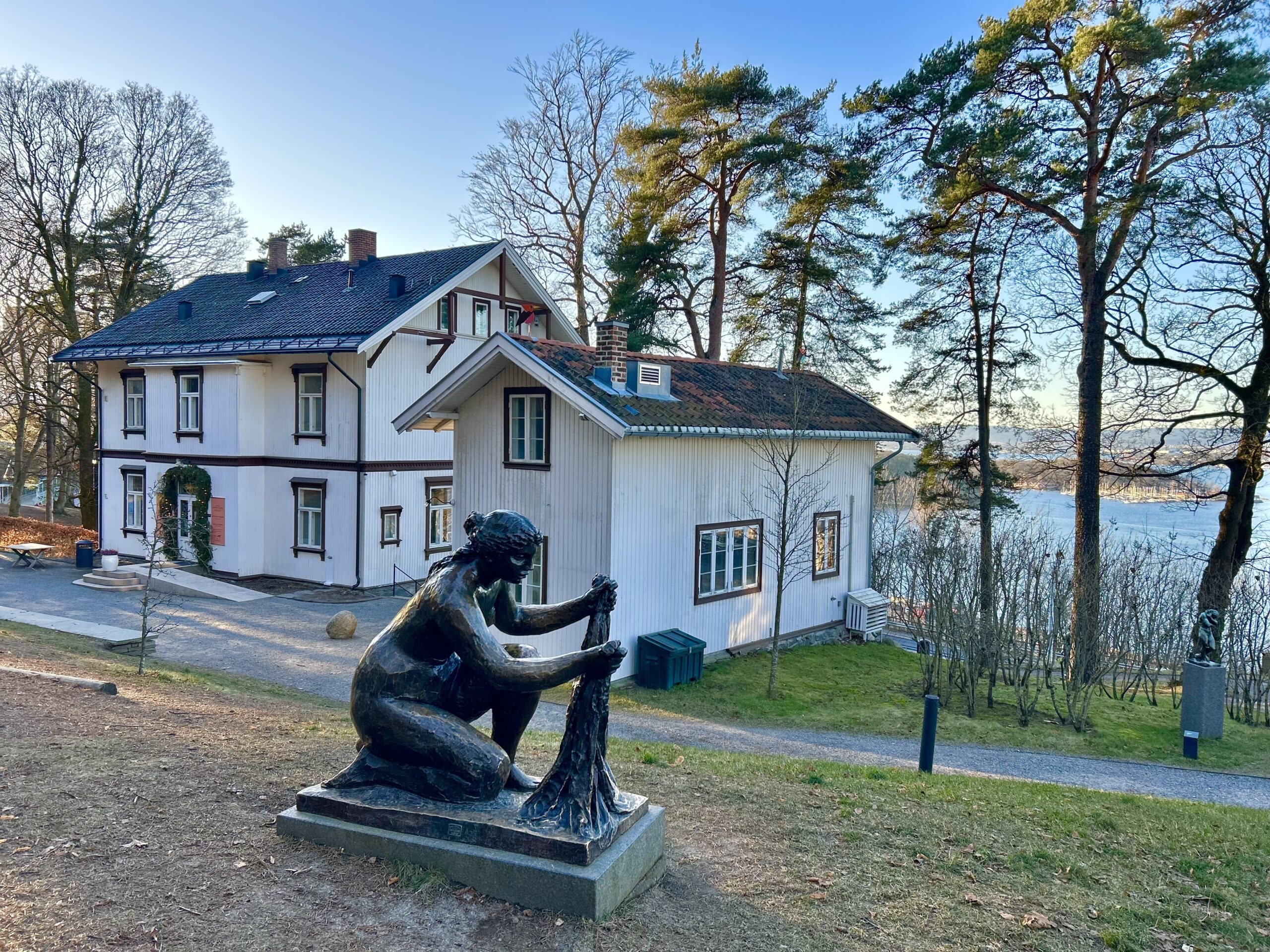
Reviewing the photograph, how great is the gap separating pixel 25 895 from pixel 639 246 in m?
25.1

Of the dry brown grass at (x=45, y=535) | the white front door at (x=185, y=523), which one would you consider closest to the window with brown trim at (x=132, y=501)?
the dry brown grass at (x=45, y=535)

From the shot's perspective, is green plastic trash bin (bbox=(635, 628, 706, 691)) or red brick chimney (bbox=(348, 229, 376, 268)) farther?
red brick chimney (bbox=(348, 229, 376, 268))

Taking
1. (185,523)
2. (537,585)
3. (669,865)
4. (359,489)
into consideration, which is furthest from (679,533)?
(185,523)

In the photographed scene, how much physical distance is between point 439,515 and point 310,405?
460 centimetres

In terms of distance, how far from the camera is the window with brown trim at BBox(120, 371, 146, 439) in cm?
2620

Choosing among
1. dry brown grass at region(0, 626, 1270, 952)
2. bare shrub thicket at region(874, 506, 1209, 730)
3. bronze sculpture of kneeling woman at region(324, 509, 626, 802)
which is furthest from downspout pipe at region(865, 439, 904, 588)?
bronze sculpture of kneeling woman at region(324, 509, 626, 802)

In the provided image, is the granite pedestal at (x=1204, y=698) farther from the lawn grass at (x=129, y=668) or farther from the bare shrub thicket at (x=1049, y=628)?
the lawn grass at (x=129, y=668)

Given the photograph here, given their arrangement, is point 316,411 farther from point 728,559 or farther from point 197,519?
point 728,559

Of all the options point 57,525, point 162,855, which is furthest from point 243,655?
point 57,525

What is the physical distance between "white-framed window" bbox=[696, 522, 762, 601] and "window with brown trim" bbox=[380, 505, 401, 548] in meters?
9.99

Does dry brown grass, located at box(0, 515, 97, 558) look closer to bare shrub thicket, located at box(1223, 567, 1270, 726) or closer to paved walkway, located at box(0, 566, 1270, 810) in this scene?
paved walkway, located at box(0, 566, 1270, 810)

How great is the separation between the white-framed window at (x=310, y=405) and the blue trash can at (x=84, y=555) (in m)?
7.71

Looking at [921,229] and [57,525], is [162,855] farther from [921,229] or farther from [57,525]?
[57,525]

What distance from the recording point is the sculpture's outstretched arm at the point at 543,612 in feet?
15.7
